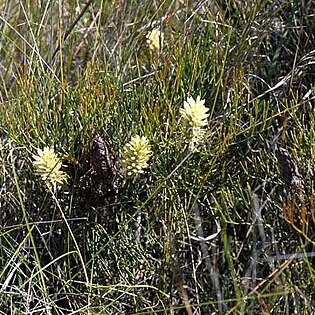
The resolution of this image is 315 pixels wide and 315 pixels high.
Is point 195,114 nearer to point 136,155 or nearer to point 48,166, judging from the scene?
point 136,155

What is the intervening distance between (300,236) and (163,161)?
270 millimetres

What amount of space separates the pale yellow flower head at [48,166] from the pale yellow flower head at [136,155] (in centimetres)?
11

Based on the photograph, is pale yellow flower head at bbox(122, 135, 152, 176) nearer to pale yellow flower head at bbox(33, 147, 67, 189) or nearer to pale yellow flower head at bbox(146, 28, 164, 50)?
pale yellow flower head at bbox(33, 147, 67, 189)

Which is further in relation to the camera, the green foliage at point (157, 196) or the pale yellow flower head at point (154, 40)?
the pale yellow flower head at point (154, 40)

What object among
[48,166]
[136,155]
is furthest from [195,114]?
[48,166]

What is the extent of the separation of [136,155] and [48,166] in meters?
0.15

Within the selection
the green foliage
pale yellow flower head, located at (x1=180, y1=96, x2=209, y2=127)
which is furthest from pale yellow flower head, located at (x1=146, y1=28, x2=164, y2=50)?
pale yellow flower head, located at (x1=180, y1=96, x2=209, y2=127)

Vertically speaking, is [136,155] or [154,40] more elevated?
[154,40]

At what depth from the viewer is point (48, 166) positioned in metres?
1.21

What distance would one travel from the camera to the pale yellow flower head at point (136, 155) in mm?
1184

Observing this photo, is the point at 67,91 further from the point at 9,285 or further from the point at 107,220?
the point at 9,285

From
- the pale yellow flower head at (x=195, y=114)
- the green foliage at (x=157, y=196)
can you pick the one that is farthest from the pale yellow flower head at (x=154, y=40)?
the pale yellow flower head at (x=195, y=114)

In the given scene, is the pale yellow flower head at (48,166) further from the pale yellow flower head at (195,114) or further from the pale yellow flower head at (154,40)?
the pale yellow flower head at (154,40)

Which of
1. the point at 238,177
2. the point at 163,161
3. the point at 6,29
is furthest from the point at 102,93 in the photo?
the point at 6,29
